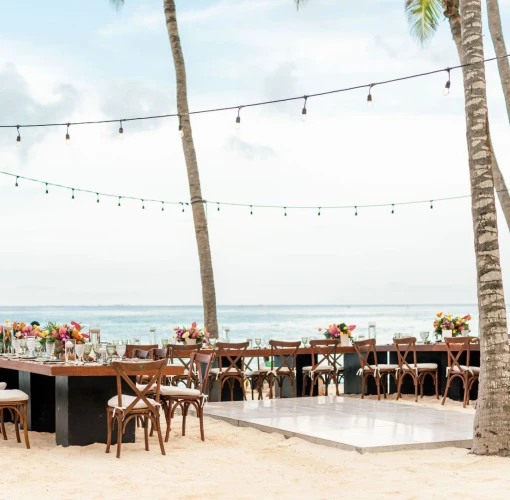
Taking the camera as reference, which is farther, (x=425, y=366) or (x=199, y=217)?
(x=199, y=217)

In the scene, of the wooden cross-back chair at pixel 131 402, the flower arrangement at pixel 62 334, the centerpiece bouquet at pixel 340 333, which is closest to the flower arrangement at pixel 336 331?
the centerpiece bouquet at pixel 340 333

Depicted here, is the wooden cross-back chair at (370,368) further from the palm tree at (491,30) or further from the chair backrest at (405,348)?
the palm tree at (491,30)

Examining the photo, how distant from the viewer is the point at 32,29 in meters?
17.1

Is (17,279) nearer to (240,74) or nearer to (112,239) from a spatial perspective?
(112,239)

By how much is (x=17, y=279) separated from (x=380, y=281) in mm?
15016

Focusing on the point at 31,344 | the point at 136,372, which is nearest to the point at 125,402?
the point at 136,372

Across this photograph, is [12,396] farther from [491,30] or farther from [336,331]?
[491,30]

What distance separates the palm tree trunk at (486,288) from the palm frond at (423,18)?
7995 millimetres

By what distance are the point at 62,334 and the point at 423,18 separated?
9873 mm

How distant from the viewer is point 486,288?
730 cm

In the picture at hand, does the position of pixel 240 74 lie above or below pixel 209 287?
above

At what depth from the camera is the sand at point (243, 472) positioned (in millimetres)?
5766

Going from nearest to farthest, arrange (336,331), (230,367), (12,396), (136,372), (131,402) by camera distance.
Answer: (136,372)
(131,402)
(12,396)
(230,367)
(336,331)

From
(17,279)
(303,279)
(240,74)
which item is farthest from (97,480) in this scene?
(303,279)
